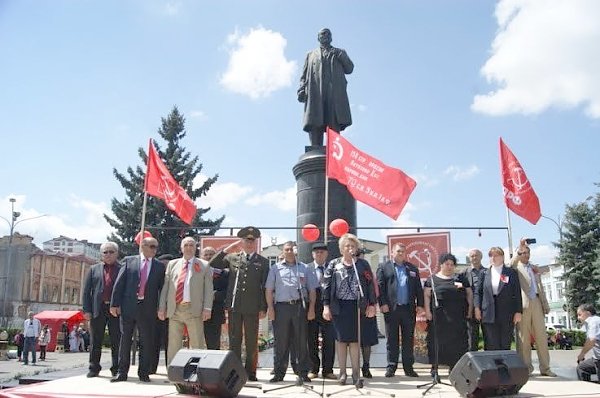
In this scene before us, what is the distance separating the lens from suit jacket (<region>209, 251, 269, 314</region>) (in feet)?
22.7

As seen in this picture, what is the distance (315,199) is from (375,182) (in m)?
2.25

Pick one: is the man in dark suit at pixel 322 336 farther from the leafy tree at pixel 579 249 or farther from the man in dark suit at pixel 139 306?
the leafy tree at pixel 579 249

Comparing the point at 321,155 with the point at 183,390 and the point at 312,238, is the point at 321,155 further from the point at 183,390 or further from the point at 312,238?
the point at 183,390

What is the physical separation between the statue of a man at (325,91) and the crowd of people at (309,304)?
515cm

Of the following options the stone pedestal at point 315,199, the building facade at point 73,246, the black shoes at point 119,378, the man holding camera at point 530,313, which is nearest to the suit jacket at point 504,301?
the man holding camera at point 530,313

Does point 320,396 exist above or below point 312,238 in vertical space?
below

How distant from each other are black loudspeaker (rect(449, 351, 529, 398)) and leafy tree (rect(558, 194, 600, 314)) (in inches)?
1173

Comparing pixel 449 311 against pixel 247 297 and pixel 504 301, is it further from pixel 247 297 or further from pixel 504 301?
pixel 247 297

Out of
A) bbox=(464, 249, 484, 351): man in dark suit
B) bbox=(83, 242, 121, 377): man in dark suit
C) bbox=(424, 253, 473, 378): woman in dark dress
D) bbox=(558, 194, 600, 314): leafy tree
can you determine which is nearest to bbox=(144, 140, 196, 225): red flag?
bbox=(83, 242, 121, 377): man in dark suit

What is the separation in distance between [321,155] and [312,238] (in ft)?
6.97

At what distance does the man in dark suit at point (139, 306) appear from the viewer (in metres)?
6.80

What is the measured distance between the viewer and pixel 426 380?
23.0ft

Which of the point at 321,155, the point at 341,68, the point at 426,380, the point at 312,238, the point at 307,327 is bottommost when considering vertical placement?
the point at 426,380

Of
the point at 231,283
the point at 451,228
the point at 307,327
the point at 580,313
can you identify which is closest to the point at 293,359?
the point at 307,327
